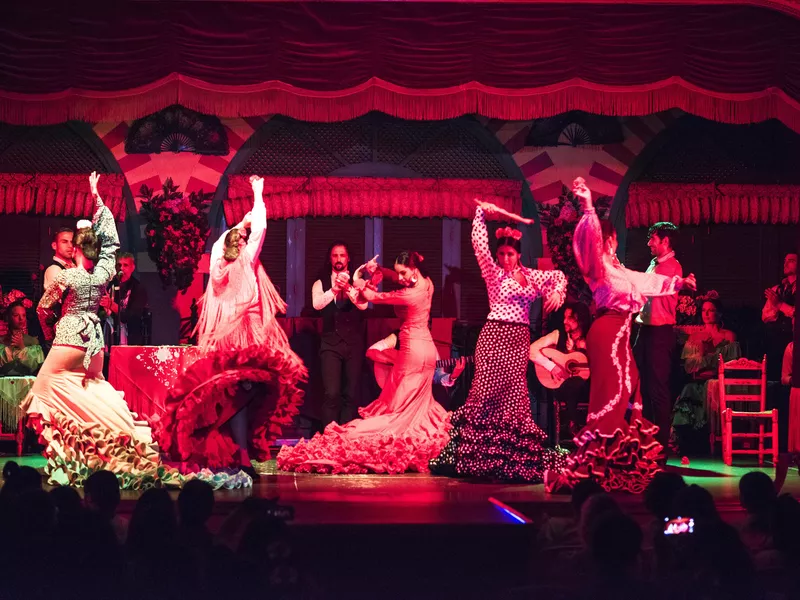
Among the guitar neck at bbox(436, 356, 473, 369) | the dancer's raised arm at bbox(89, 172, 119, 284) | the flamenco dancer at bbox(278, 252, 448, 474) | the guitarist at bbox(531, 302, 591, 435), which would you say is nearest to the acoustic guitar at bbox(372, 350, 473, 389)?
the guitar neck at bbox(436, 356, 473, 369)

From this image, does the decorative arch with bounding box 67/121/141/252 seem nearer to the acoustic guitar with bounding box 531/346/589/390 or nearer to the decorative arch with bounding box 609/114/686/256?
the acoustic guitar with bounding box 531/346/589/390

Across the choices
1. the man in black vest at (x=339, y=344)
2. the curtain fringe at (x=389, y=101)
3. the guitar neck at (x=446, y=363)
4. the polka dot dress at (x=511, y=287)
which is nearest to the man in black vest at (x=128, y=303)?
the curtain fringe at (x=389, y=101)

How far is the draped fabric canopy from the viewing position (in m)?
9.16

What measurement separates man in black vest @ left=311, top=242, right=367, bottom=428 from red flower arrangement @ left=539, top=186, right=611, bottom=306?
192cm

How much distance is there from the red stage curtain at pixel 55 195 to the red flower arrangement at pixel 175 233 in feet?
0.95

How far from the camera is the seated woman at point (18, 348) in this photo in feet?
31.2

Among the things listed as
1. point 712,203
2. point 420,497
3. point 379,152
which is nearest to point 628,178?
point 712,203

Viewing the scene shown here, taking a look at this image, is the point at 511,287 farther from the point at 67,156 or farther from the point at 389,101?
the point at 67,156

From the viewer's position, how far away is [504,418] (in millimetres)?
8055

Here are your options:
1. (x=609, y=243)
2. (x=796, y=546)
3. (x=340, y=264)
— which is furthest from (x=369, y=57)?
(x=796, y=546)

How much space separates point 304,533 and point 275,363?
6.88 feet

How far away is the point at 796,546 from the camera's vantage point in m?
4.42

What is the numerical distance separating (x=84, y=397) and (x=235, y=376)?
0.99 metres

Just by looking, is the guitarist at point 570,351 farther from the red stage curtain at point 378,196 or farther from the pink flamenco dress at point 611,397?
the pink flamenco dress at point 611,397
